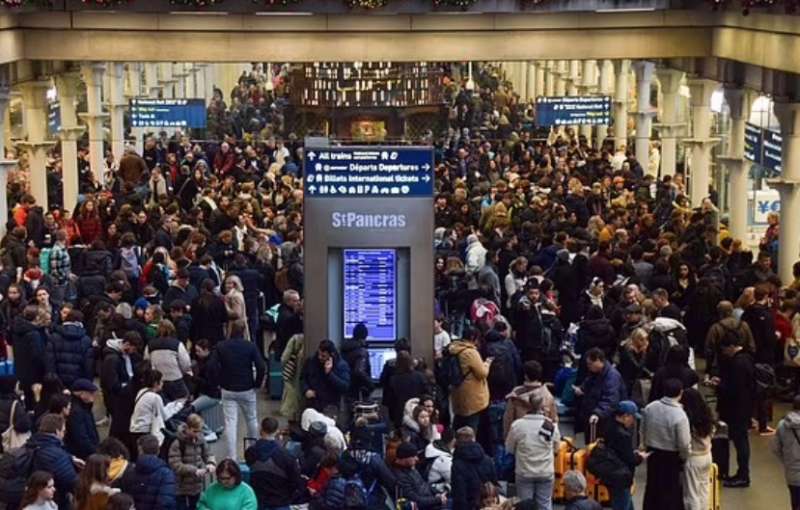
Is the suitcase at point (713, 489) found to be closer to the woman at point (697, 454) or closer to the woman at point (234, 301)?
the woman at point (697, 454)

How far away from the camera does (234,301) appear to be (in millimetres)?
22938

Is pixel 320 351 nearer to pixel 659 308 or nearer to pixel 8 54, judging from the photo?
pixel 659 308

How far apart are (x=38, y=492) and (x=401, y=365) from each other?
5323mm

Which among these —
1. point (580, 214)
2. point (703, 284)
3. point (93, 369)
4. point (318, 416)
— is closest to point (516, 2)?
point (580, 214)

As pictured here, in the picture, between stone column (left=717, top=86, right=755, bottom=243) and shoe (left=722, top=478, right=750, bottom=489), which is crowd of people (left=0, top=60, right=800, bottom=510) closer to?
shoe (left=722, top=478, right=750, bottom=489)

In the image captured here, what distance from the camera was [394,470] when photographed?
1670 centimetres

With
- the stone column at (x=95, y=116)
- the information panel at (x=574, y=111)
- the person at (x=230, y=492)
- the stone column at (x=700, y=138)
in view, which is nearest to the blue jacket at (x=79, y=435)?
the person at (x=230, y=492)

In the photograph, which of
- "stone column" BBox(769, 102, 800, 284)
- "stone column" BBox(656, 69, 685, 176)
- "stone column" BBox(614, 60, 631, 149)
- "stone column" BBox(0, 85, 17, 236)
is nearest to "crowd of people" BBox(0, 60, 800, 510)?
"stone column" BBox(0, 85, 17, 236)

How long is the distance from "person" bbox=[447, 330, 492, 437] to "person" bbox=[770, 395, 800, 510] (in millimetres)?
3257

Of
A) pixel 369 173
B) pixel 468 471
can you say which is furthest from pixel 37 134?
pixel 468 471

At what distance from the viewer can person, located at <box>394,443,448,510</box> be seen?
650 inches

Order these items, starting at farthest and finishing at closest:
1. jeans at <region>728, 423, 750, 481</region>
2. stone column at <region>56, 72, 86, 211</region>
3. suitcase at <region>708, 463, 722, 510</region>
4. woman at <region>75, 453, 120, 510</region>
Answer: stone column at <region>56, 72, 86, 211</region> < jeans at <region>728, 423, 750, 481</region> < suitcase at <region>708, 463, 722, 510</region> < woman at <region>75, 453, 120, 510</region>

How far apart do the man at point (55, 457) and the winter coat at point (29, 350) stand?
180 inches

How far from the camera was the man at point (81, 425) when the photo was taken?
58.3 ft
